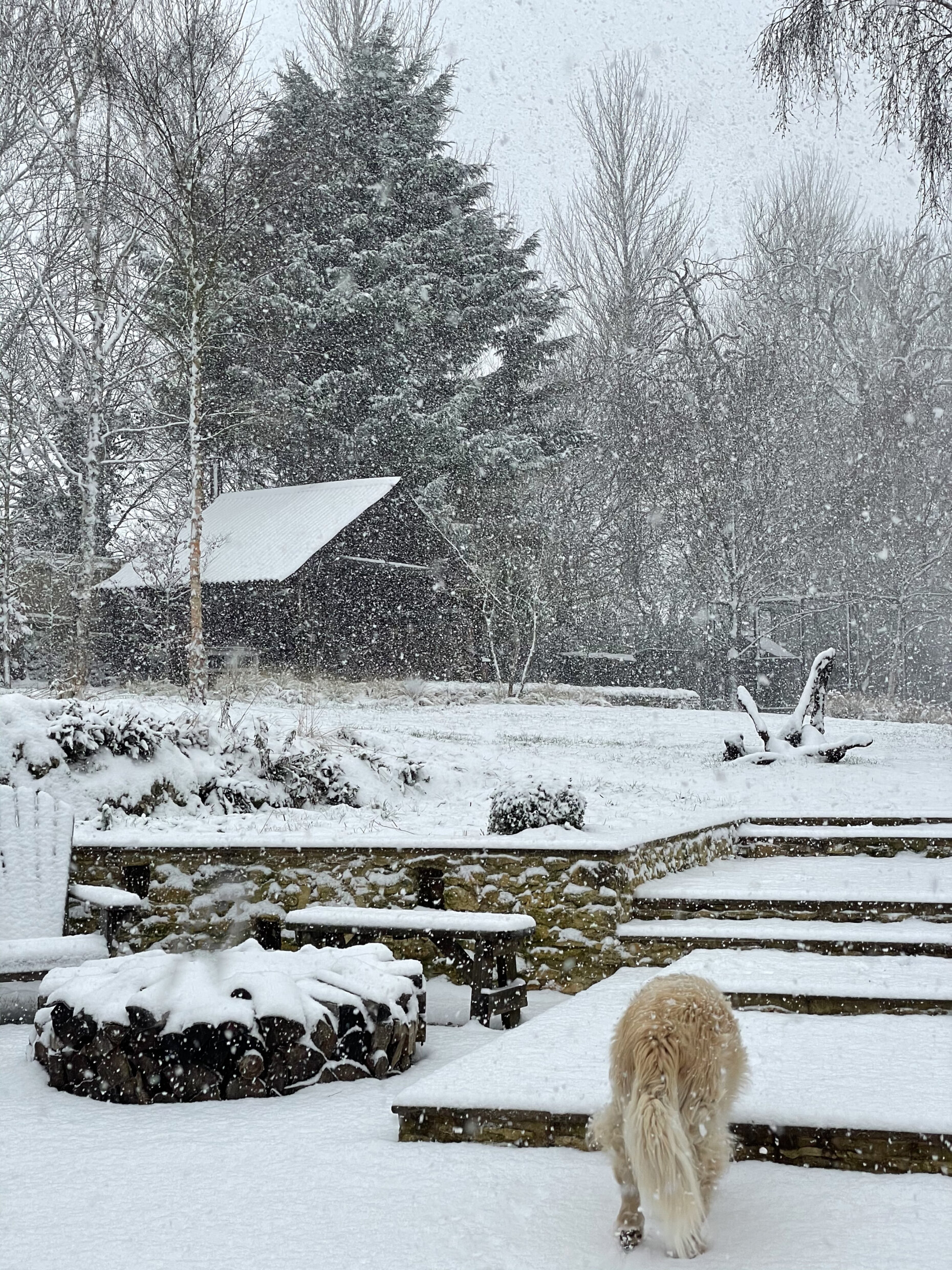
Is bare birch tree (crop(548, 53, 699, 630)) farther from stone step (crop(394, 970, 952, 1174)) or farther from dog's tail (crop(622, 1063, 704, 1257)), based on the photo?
dog's tail (crop(622, 1063, 704, 1257))

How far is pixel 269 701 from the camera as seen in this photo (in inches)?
585

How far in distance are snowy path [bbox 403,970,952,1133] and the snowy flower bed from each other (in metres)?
4.11

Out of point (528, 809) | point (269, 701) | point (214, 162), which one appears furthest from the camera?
point (214, 162)

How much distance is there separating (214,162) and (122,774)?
40.9 ft

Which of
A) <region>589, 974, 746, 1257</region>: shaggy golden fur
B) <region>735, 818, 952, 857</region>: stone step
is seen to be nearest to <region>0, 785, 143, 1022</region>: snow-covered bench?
<region>589, 974, 746, 1257</region>: shaggy golden fur

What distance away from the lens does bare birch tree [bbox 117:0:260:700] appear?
54.1 feet

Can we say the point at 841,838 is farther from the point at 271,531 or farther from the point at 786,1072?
the point at 271,531

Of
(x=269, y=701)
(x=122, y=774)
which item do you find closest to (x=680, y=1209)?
(x=122, y=774)

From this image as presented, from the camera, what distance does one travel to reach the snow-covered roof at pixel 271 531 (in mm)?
19203

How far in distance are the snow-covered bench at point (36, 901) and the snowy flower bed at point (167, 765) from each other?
66.5 inches

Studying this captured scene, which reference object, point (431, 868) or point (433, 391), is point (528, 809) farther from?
point (433, 391)

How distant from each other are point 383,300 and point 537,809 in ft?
60.1

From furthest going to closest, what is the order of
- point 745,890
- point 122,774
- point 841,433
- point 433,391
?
point 841,433
point 433,391
point 122,774
point 745,890

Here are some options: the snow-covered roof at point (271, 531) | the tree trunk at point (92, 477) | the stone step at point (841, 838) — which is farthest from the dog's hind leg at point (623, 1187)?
the snow-covered roof at point (271, 531)
